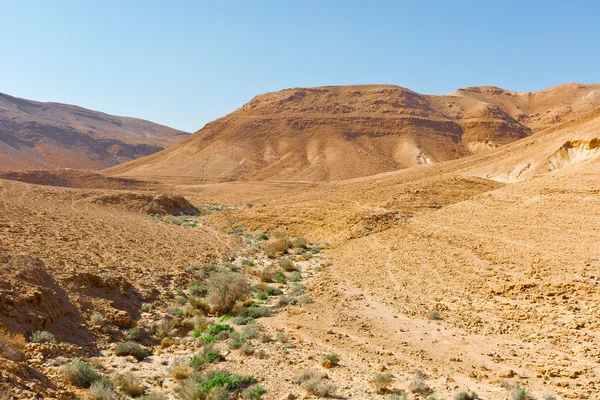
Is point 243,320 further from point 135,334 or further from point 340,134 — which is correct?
point 340,134

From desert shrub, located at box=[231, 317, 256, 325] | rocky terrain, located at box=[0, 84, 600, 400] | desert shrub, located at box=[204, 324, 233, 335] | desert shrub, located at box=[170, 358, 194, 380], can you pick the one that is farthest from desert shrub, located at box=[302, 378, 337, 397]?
desert shrub, located at box=[231, 317, 256, 325]

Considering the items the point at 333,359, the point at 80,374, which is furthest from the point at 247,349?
the point at 80,374

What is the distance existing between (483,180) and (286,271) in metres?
15.2

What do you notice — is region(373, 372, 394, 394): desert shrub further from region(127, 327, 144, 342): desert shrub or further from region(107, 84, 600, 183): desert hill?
region(107, 84, 600, 183): desert hill

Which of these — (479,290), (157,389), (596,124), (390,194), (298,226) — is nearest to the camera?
(157,389)

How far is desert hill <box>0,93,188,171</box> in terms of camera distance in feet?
268

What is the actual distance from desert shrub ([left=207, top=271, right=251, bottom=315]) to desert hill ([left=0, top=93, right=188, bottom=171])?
6881 centimetres

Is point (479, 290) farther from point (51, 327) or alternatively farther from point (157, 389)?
point (51, 327)

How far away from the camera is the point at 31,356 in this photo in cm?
698

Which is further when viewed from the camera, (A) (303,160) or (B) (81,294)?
(A) (303,160)

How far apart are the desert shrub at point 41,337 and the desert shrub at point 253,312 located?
3.86 metres

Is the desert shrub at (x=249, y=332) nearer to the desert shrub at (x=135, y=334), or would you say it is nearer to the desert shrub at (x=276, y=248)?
the desert shrub at (x=135, y=334)

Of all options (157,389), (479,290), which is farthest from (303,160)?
(157,389)

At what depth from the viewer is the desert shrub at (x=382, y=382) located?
6732 mm
